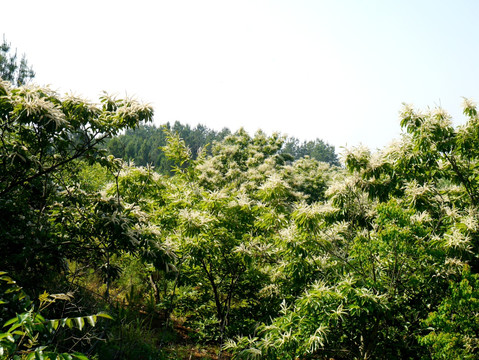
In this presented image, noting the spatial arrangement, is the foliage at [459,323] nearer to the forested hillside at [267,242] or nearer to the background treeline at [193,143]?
the forested hillside at [267,242]

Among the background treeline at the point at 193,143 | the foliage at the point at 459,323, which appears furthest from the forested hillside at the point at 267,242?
the background treeline at the point at 193,143

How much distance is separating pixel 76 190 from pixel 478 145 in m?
6.11

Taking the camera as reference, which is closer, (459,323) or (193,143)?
(459,323)

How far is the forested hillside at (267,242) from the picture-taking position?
405 centimetres

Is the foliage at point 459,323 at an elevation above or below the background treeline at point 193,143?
below

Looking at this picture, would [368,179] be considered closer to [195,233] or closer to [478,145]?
[478,145]

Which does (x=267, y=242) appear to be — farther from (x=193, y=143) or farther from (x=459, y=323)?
(x=193, y=143)

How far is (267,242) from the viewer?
6277 millimetres

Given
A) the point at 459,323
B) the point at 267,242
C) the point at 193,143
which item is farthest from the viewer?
the point at 193,143

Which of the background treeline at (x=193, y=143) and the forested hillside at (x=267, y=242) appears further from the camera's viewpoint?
the background treeline at (x=193, y=143)

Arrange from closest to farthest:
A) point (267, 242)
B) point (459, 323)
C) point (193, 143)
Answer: point (459, 323) → point (267, 242) → point (193, 143)

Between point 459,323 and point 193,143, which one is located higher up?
point 193,143

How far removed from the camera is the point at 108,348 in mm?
5641

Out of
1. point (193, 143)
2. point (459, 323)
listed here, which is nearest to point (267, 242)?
point (459, 323)
